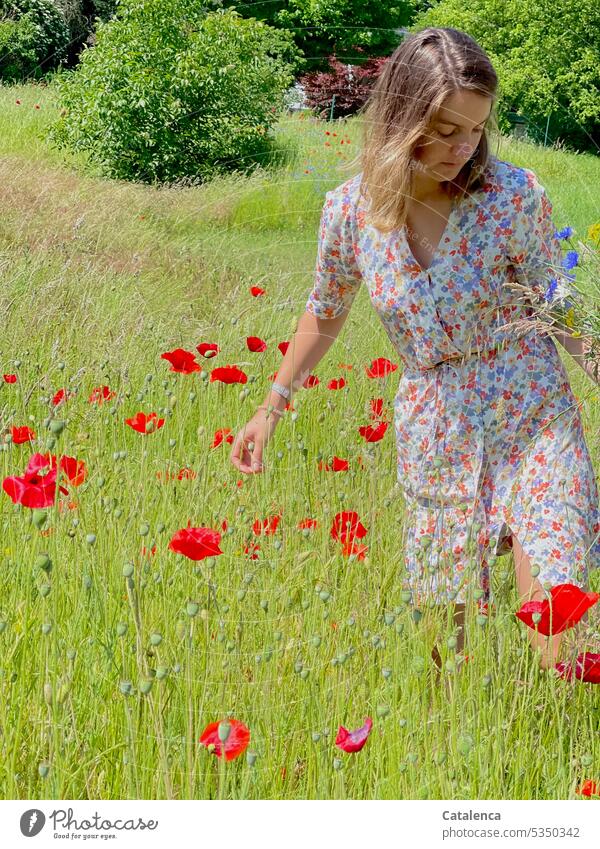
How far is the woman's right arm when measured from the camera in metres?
1.84

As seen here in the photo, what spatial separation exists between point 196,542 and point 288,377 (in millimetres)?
801

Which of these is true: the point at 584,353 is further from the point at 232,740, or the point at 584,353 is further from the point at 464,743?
the point at 232,740

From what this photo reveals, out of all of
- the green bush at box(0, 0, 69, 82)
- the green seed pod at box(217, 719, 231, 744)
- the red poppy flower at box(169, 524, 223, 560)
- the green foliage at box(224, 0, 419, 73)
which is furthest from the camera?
the green bush at box(0, 0, 69, 82)

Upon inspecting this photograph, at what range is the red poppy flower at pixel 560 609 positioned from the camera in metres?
1.24

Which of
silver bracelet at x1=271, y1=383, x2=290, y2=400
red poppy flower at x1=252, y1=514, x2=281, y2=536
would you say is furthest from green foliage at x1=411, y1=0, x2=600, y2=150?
red poppy flower at x1=252, y1=514, x2=281, y2=536

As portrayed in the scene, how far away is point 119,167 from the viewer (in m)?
7.34

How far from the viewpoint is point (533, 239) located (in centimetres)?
181

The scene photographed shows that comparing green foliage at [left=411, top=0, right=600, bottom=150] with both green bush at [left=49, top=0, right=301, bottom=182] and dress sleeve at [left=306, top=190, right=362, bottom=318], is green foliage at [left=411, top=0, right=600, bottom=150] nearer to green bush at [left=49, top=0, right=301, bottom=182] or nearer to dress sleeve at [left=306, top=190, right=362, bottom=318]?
green bush at [left=49, top=0, right=301, bottom=182]

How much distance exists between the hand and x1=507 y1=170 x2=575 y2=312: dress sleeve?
552 mm

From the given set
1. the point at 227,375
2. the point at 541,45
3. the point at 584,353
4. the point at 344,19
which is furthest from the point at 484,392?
the point at 344,19

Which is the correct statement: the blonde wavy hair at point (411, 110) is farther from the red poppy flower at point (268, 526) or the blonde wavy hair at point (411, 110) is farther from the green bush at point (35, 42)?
the green bush at point (35, 42)

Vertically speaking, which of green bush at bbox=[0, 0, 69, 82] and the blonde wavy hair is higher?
the blonde wavy hair

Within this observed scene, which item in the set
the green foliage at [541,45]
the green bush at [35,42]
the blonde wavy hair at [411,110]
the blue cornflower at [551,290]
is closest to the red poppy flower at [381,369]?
the blonde wavy hair at [411,110]

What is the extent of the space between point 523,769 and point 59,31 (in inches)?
651
